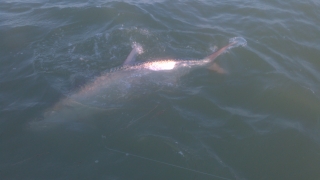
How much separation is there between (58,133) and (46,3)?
8.22m

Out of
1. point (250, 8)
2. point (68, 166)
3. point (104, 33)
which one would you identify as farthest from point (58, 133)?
point (250, 8)

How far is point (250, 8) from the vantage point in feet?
40.9

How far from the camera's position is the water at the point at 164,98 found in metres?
6.08

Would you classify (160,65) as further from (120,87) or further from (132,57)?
(120,87)

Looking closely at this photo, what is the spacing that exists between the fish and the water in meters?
0.08

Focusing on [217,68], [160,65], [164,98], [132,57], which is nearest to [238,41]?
[217,68]

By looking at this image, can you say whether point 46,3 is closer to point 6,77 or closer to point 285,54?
point 6,77

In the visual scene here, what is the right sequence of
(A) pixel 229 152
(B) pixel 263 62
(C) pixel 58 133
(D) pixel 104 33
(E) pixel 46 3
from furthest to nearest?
1. (E) pixel 46 3
2. (D) pixel 104 33
3. (B) pixel 263 62
4. (C) pixel 58 133
5. (A) pixel 229 152

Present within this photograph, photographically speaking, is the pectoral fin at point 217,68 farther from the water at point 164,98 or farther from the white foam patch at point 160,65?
the white foam patch at point 160,65

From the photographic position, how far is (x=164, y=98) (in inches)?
303

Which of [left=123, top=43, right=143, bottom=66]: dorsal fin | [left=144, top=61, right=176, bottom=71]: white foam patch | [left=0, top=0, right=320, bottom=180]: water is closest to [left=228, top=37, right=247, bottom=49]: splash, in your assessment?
[left=0, top=0, right=320, bottom=180]: water

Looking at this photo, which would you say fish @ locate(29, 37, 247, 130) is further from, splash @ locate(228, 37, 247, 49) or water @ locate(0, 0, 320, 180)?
splash @ locate(228, 37, 247, 49)

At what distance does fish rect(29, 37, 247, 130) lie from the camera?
23.9ft

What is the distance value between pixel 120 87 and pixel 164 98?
128cm
